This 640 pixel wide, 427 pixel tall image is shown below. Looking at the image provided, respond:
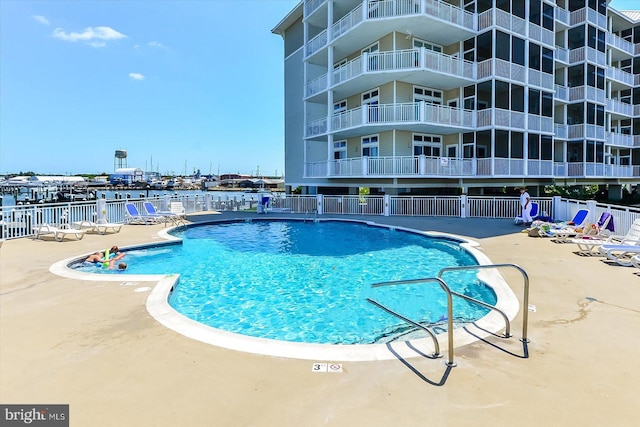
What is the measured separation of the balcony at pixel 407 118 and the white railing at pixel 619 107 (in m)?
18.6

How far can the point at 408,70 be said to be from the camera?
18.5 metres

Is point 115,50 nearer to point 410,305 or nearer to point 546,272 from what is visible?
point 410,305

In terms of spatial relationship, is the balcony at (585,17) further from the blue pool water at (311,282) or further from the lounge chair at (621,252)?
the lounge chair at (621,252)

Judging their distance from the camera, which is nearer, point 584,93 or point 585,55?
point 585,55

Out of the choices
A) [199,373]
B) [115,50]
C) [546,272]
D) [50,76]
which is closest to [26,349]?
[199,373]

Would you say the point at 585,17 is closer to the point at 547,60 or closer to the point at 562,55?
the point at 562,55

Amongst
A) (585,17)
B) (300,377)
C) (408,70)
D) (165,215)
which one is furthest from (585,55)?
(300,377)

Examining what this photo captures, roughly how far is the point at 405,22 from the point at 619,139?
2552 cm

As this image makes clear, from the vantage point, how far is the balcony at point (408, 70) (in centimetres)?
1884

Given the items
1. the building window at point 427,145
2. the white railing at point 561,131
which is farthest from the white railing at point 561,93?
the building window at point 427,145

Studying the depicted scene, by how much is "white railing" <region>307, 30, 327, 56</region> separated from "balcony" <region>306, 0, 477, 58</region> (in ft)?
3.61

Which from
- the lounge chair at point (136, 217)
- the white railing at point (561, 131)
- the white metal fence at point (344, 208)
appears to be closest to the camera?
the white metal fence at point (344, 208)

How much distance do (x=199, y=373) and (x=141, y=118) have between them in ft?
175

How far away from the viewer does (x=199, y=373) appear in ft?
11.4
